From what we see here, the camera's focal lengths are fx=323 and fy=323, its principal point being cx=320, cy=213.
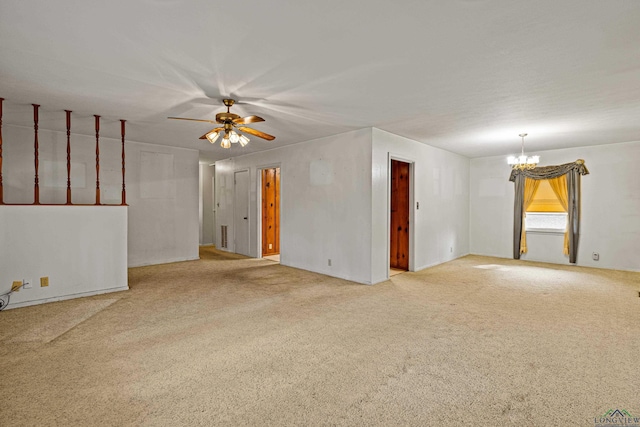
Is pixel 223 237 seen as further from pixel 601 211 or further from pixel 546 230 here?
pixel 601 211

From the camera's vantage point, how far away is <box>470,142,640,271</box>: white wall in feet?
20.0

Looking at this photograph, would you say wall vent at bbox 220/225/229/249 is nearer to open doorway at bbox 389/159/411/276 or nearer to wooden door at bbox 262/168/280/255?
wooden door at bbox 262/168/280/255

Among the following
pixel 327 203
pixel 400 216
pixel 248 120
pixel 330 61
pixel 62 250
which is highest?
pixel 330 61

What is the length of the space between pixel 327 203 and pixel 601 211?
5479 millimetres

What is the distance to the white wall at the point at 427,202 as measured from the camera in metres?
5.19

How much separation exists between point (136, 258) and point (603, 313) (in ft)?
24.5

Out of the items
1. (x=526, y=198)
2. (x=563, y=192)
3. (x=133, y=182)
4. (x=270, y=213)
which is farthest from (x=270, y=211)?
(x=563, y=192)

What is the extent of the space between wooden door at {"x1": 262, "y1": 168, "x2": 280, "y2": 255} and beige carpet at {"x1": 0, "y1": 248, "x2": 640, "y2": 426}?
294cm

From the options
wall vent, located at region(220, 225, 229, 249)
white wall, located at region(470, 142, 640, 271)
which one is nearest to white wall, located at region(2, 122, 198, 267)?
wall vent, located at region(220, 225, 229, 249)

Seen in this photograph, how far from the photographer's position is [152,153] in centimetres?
663

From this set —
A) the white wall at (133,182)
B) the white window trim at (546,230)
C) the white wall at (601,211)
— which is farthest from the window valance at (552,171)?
the white wall at (133,182)

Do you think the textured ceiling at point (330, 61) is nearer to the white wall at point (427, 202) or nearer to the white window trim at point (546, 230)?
the white wall at point (427, 202)

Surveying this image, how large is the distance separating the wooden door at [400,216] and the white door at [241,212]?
3394 millimetres

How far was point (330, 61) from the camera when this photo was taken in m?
2.75
